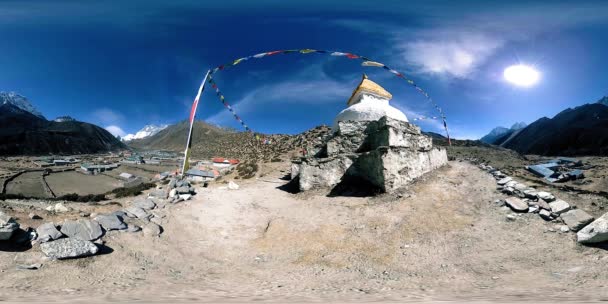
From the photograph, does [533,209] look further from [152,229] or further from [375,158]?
[152,229]

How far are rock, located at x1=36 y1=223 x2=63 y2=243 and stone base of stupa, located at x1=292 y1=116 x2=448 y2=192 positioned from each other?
1121 centimetres

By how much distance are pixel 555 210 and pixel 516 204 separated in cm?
116

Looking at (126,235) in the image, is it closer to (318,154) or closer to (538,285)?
(538,285)

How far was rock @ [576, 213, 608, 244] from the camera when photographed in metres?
7.55

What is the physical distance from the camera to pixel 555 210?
9.69 meters

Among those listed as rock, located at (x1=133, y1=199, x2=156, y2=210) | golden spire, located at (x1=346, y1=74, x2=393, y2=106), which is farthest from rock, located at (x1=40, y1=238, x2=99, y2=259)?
golden spire, located at (x1=346, y1=74, x2=393, y2=106)

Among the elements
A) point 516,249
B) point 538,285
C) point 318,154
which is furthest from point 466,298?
point 318,154

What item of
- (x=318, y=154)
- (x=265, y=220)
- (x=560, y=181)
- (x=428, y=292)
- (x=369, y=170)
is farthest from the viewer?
(x=560, y=181)

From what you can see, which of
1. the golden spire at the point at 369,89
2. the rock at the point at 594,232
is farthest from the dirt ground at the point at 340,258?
the golden spire at the point at 369,89

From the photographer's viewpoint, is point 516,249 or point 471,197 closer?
point 516,249

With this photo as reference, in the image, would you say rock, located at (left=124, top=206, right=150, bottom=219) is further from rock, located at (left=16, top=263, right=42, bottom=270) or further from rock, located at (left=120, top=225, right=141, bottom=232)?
rock, located at (left=16, top=263, right=42, bottom=270)

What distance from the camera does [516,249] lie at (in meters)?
8.21

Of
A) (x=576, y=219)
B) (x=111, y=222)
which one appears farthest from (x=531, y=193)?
(x=111, y=222)

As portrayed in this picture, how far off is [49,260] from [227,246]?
4.44m
